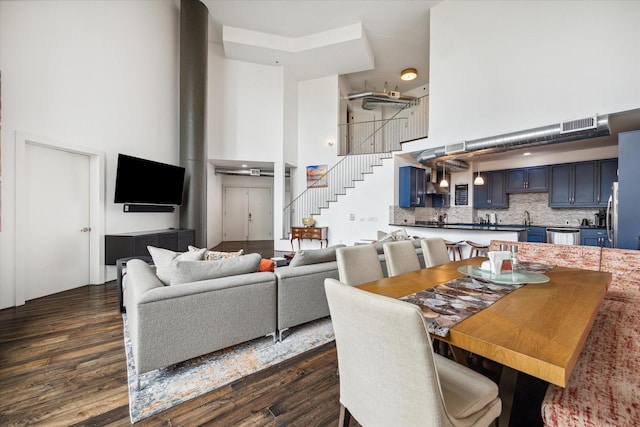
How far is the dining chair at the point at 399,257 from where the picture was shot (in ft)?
7.48

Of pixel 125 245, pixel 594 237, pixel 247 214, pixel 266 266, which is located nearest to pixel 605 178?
pixel 594 237

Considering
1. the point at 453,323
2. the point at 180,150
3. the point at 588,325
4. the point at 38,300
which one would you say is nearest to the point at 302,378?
the point at 453,323

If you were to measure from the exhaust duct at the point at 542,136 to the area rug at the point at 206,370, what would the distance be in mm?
4438

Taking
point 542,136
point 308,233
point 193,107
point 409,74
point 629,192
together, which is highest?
point 409,74

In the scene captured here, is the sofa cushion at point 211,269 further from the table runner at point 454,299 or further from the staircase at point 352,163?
the staircase at point 352,163

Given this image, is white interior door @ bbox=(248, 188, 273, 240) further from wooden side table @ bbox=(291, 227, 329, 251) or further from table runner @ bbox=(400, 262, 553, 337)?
table runner @ bbox=(400, 262, 553, 337)

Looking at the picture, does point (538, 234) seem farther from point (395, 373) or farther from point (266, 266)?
point (395, 373)

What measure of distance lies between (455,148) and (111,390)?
5899mm

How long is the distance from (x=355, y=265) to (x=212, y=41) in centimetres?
778

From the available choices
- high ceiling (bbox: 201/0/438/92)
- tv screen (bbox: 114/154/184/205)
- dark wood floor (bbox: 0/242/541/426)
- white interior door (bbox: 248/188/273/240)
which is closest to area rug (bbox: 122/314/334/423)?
dark wood floor (bbox: 0/242/541/426)

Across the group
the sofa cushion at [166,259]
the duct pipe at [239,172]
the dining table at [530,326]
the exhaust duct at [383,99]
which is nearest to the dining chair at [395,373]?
the dining table at [530,326]

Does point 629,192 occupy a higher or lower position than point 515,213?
higher

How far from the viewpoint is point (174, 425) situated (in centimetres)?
152

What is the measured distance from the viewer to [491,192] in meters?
7.10
